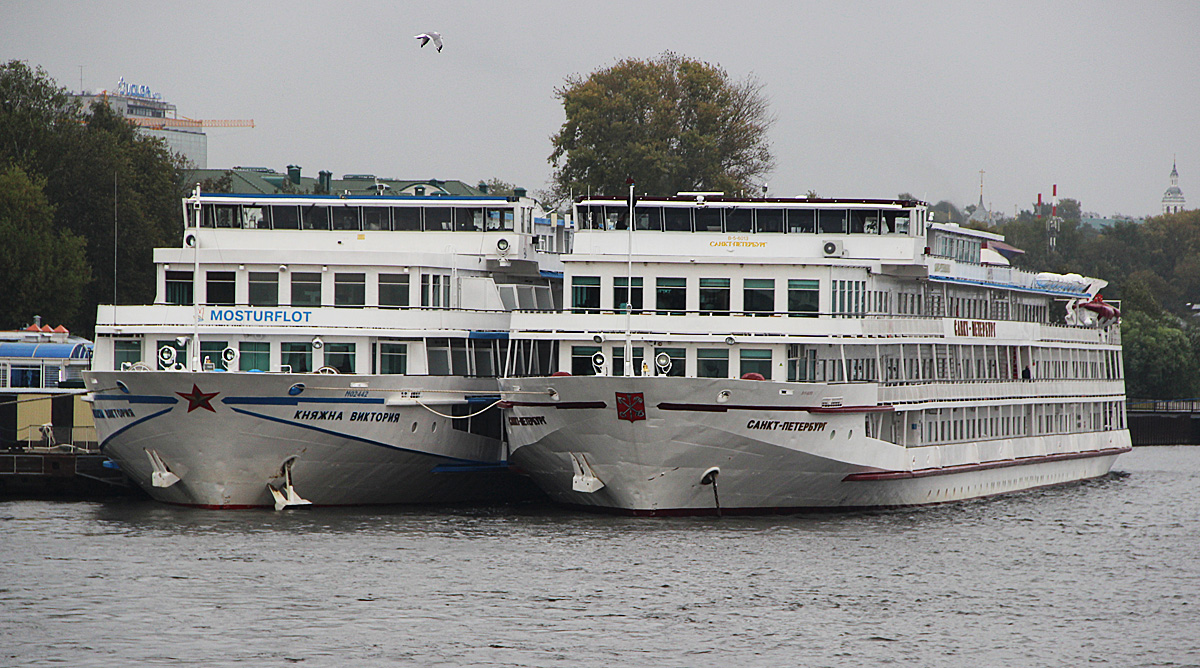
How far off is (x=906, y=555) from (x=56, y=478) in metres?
26.2

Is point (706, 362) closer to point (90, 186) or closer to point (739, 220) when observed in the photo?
point (739, 220)

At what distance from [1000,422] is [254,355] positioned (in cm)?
2444

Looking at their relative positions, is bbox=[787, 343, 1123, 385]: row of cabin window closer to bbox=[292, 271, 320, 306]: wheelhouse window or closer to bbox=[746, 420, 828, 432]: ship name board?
bbox=[746, 420, 828, 432]: ship name board

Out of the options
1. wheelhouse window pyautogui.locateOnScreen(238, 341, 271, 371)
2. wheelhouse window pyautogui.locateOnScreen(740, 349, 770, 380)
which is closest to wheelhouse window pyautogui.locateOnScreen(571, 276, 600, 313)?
wheelhouse window pyautogui.locateOnScreen(740, 349, 770, 380)

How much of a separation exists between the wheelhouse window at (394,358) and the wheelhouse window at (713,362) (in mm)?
8595

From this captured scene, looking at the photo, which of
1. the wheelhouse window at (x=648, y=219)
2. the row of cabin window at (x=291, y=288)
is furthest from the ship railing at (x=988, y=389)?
the row of cabin window at (x=291, y=288)

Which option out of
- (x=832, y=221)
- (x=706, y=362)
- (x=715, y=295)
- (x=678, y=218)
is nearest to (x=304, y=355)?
(x=678, y=218)

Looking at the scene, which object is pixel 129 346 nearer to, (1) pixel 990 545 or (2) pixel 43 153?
(1) pixel 990 545

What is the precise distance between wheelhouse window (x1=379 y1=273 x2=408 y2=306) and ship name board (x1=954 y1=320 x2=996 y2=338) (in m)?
16.5

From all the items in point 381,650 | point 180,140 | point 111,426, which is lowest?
point 381,650

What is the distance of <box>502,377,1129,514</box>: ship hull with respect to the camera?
42781mm

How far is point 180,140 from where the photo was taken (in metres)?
186

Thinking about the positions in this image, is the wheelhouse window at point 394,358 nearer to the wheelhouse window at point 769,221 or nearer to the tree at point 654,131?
the wheelhouse window at point 769,221

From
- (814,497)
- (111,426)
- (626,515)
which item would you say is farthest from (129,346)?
(814,497)
